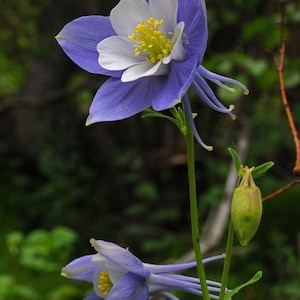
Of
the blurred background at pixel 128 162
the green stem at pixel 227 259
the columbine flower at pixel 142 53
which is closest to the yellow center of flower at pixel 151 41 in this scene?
the columbine flower at pixel 142 53

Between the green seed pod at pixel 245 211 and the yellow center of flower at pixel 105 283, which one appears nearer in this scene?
the green seed pod at pixel 245 211

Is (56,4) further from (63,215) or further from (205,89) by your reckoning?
(205,89)

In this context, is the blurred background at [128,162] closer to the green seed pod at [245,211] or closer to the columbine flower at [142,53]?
the columbine flower at [142,53]

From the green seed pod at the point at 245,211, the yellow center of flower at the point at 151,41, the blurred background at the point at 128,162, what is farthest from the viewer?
the blurred background at the point at 128,162

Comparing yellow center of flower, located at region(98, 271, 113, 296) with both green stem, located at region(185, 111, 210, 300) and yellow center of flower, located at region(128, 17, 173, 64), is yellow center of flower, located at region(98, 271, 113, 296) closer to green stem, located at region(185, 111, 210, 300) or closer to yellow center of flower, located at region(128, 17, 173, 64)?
green stem, located at region(185, 111, 210, 300)

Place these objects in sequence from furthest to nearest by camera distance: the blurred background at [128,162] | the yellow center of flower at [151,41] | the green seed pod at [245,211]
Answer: the blurred background at [128,162], the yellow center of flower at [151,41], the green seed pod at [245,211]

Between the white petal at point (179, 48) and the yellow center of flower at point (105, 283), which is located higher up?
the white petal at point (179, 48)

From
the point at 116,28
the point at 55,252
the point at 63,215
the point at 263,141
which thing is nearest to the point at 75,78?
the point at 63,215
